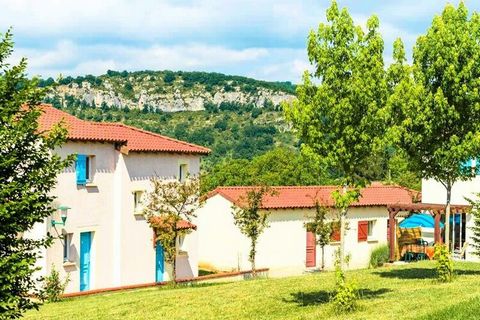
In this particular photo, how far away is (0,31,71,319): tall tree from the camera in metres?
11.6

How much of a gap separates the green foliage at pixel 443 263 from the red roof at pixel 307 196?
15.6 metres

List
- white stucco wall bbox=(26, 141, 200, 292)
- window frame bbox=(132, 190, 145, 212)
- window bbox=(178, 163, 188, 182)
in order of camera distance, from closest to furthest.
Answer: white stucco wall bbox=(26, 141, 200, 292) → window frame bbox=(132, 190, 145, 212) → window bbox=(178, 163, 188, 182)

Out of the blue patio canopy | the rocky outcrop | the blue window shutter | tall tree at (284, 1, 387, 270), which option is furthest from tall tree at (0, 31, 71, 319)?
the rocky outcrop

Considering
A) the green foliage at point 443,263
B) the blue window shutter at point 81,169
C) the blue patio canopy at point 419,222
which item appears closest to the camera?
the green foliage at point 443,263

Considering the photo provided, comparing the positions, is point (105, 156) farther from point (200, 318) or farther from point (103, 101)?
point (103, 101)

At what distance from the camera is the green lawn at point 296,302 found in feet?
51.5

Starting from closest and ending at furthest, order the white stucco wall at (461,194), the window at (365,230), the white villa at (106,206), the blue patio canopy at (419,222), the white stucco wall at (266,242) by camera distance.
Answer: the white villa at (106,206), the white stucco wall at (461,194), the blue patio canopy at (419,222), the white stucco wall at (266,242), the window at (365,230)

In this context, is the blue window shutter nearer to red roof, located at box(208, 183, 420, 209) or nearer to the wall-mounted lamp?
the wall-mounted lamp

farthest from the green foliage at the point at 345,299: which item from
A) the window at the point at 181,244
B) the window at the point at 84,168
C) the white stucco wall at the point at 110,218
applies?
the window at the point at 181,244

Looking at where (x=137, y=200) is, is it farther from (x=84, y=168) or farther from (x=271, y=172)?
(x=271, y=172)

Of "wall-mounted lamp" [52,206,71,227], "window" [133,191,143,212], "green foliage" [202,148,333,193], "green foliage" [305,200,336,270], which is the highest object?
"green foliage" [202,148,333,193]

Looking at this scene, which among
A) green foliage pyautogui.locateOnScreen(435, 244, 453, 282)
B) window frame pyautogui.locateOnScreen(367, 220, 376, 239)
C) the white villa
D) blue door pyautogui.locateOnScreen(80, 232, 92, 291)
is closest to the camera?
green foliage pyautogui.locateOnScreen(435, 244, 453, 282)

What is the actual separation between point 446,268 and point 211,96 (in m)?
133

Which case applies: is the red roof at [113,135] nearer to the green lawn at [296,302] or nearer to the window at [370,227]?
the green lawn at [296,302]
